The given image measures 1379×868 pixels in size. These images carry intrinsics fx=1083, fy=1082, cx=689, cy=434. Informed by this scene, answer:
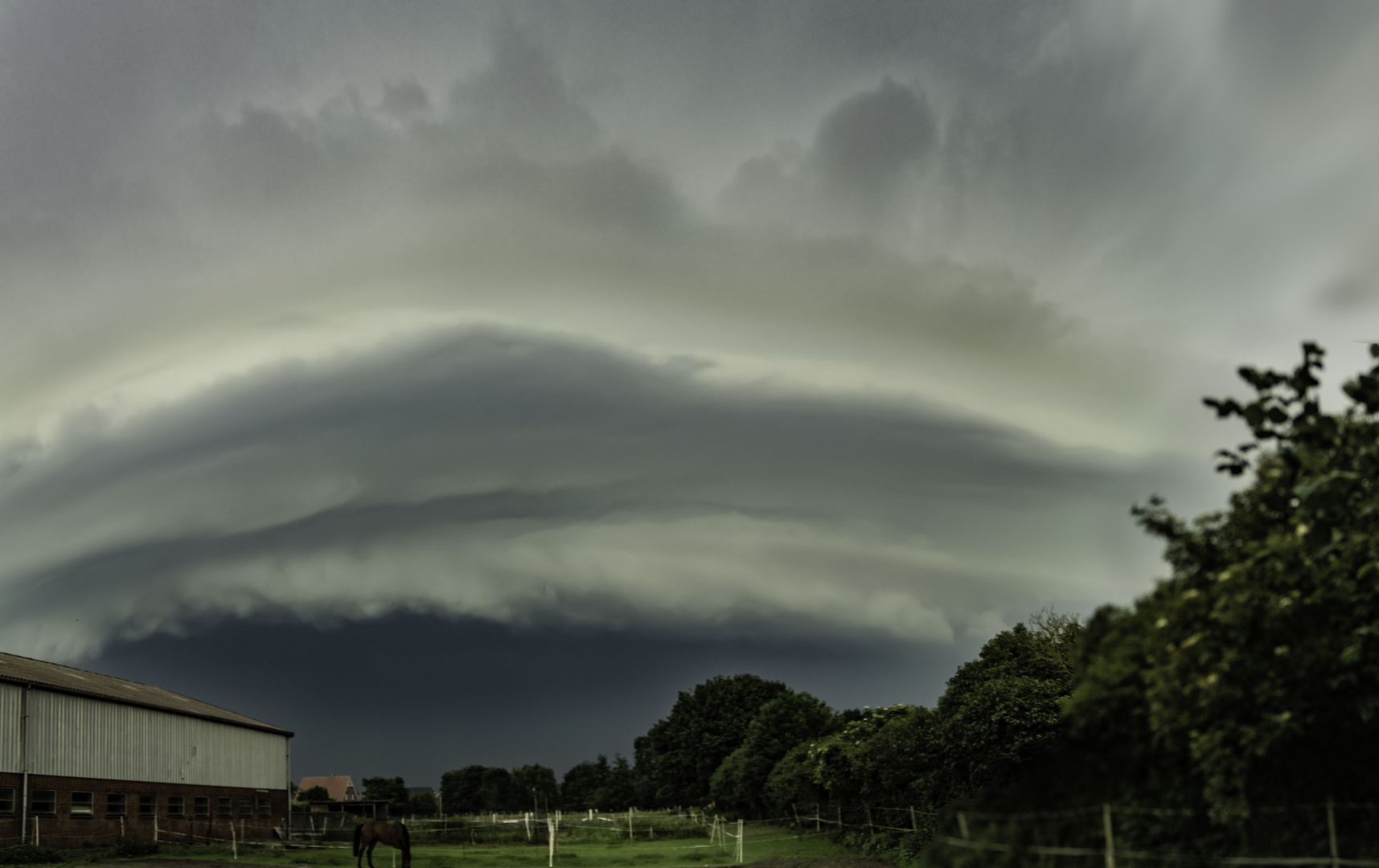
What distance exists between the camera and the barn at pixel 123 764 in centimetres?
3881

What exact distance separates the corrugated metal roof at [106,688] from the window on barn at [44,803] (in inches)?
149

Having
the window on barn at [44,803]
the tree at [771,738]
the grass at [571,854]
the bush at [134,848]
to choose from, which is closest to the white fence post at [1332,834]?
the grass at [571,854]

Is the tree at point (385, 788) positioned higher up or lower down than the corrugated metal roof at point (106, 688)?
lower down

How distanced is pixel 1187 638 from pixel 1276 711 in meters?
1.30

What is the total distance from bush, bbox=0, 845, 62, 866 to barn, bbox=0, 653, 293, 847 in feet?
5.63

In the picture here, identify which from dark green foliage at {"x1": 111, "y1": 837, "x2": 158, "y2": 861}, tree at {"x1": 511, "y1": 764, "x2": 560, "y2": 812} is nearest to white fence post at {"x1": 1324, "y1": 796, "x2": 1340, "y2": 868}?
dark green foliage at {"x1": 111, "y1": 837, "x2": 158, "y2": 861}

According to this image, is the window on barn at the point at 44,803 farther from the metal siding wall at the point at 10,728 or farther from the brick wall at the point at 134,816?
the metal siding wall at the point at 10,728

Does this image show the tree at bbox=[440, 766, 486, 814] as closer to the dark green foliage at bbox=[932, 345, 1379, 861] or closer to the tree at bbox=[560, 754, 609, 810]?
the tree at bbox=[560, 754, 609, 810]

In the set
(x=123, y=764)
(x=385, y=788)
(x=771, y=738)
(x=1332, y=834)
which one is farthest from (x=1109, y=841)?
(x=385, y=788)

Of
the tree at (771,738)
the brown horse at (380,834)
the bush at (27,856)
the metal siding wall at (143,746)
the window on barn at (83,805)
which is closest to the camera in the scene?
the bush at (27,856)

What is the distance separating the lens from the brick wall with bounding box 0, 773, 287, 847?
3872 centimetres

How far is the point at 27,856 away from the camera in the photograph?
34.7 m

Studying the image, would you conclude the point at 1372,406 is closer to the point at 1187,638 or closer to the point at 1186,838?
the point at 1187,638

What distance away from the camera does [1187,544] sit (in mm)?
A: 15039
